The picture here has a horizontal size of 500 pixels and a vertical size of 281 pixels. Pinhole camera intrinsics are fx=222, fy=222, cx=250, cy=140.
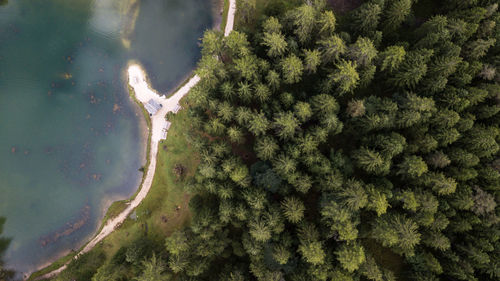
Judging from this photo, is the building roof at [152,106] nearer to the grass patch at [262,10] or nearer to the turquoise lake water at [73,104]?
the turquoise lake water at [73,104]

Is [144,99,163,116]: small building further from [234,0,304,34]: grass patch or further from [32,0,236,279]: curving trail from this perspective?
[234,0,304,34]: grass patch

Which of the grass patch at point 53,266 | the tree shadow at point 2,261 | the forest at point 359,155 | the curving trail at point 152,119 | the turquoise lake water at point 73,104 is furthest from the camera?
the turquoise lake water at point 73,104

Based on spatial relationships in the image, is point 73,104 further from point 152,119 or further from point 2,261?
point 2,261

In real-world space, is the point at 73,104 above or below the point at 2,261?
above

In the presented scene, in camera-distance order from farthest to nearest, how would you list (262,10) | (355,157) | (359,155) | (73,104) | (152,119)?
1. (73,104)
2. (152,119)
3. (262,10)
4. (355,157)
5. (359,155)

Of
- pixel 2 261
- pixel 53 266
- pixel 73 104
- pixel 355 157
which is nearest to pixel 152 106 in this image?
pixel 73 104

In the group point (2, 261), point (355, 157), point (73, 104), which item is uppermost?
point (73, 104)

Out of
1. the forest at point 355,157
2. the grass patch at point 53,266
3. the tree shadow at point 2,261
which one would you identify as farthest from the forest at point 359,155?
the tree shadow at point 2,261
